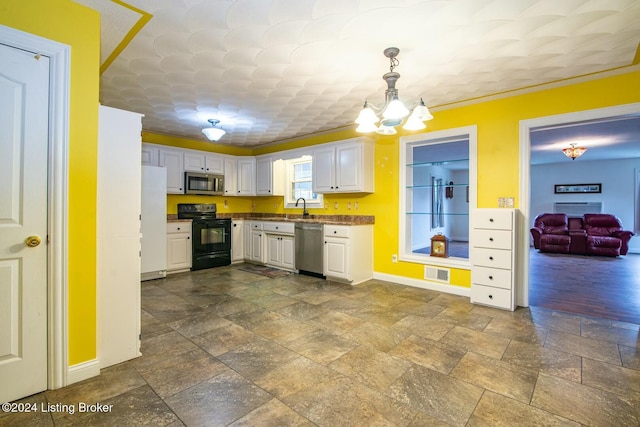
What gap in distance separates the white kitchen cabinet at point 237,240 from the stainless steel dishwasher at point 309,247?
1.45 meters

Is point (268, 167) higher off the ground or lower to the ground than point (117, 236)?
higher

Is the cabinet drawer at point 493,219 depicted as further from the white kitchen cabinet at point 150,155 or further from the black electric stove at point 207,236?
the white kitchen cabinet at point 150,155

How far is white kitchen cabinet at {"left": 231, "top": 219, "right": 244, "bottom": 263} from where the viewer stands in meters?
5.88

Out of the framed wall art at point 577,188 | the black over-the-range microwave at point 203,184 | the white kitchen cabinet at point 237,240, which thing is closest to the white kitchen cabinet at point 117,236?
the black over-the-range microwave at point 203,184

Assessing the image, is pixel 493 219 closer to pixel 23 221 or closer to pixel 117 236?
pixel 117 236

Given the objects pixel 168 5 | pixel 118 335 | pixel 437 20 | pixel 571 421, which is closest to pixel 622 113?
pixel 437 20

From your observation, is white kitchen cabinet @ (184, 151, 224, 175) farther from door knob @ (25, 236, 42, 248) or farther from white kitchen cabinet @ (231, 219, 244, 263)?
door knob @ (25, 236, 42, 248)

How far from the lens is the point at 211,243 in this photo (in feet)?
18.0

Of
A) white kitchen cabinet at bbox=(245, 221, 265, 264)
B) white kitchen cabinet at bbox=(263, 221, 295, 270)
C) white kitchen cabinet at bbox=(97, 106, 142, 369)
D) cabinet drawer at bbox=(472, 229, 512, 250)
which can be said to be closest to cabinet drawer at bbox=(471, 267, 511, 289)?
cabinet drawer at bbox=(472, 229, 512, 250)

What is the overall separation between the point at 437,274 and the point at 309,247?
1917mm

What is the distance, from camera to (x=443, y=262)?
405 centimetres

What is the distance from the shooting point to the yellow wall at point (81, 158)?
6.18 feet

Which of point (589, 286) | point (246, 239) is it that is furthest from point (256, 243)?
point (589, 286)

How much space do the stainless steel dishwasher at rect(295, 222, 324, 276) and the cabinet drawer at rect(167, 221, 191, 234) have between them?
6.06 feet
